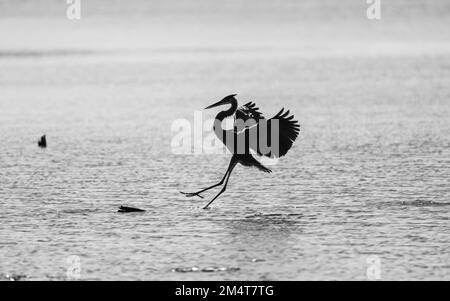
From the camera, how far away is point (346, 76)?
46.7m

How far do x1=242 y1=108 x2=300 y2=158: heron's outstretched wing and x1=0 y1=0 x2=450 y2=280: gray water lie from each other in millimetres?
928

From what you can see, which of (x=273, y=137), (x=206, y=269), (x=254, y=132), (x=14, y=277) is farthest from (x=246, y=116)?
(x=14, y=277)

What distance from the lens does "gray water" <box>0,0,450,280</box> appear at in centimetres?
1349

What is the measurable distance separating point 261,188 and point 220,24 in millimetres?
80353

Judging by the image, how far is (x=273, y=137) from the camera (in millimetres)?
15445

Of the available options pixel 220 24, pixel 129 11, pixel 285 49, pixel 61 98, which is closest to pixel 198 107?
pixel 61 98

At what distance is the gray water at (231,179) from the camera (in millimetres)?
13492

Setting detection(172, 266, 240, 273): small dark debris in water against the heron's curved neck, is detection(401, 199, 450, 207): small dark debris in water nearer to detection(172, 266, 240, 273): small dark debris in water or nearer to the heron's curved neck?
the heron's curved neck

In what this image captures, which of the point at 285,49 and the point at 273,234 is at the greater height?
the point at 285,49

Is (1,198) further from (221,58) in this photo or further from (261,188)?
(221,58)

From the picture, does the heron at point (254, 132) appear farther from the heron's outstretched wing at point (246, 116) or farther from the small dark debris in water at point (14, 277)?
the small dark debris in water at point (14, 277)

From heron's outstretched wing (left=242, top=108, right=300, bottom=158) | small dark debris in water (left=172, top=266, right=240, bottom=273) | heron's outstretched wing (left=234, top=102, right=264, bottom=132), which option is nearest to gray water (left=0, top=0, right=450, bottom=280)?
A: small dark debris in water (left=172, top=266, right=240, bottom=273)

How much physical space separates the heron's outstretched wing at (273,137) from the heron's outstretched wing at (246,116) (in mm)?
83
